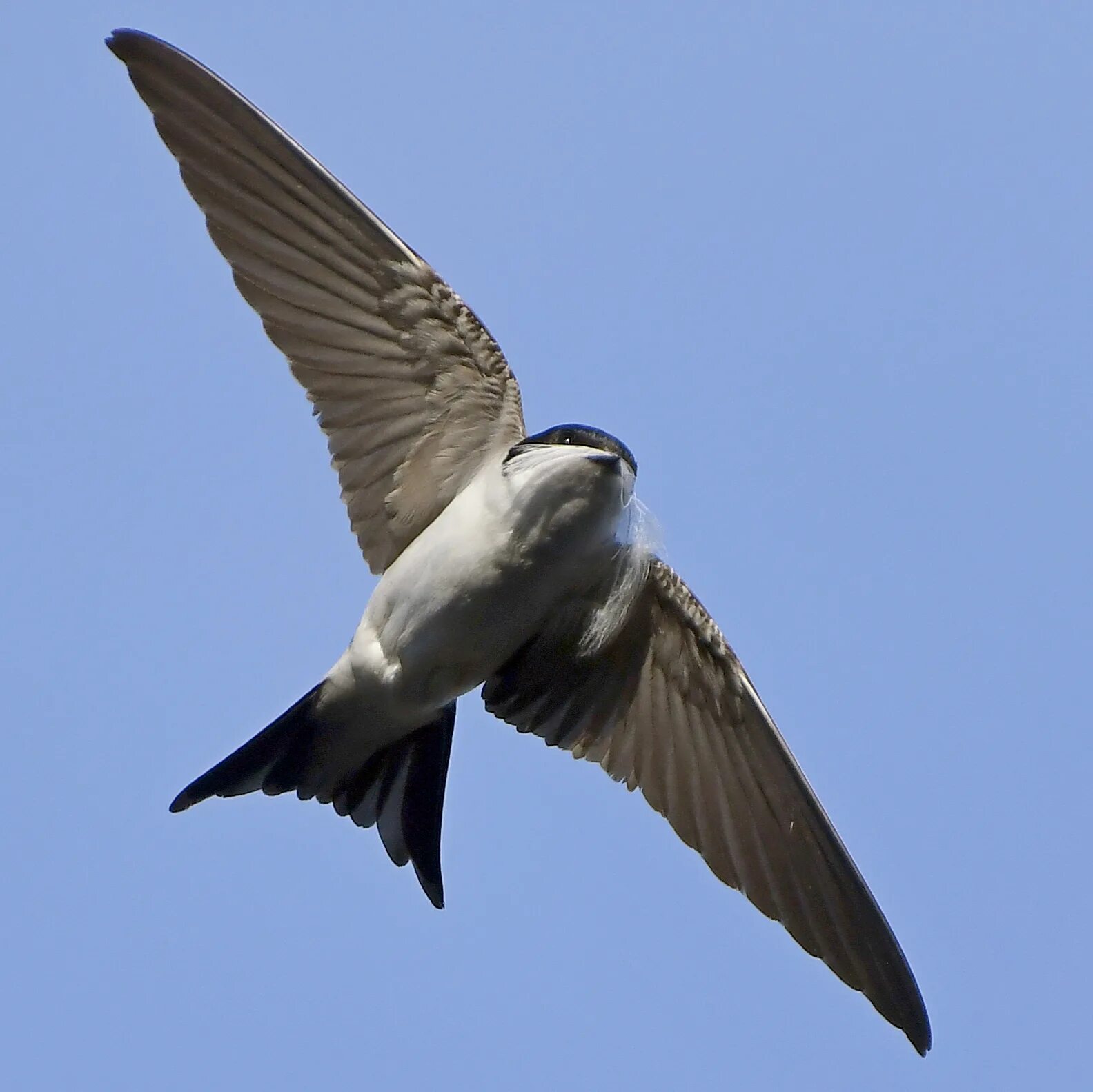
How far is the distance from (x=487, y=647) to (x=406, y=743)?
467 mm

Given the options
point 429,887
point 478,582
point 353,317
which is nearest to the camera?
point 478,582

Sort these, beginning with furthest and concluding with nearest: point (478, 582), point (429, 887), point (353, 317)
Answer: point (429, 887), point (353, 317), point (478, 582)

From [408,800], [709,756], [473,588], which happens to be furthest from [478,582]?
[709,756]

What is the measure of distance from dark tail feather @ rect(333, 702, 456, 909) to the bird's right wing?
498 millimetres

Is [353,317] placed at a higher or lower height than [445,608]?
higher

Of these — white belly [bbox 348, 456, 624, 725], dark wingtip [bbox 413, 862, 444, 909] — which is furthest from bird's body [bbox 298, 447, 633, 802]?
dark wingtip [bbox 413, 862, 444, 909]

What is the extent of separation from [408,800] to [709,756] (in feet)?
2.63

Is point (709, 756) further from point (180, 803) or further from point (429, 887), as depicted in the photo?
point (180, 803)

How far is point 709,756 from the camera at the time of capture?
534cm

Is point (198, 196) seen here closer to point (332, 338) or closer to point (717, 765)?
point (332, 338)

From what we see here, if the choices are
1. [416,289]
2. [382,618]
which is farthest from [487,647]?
[416,289]

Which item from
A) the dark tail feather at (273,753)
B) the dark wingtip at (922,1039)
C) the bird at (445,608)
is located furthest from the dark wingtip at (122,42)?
the dark wingtip at (922,1039)

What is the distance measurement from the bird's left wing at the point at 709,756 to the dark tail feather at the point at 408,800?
0.23 metres

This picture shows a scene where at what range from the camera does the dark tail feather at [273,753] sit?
16.8 ft
